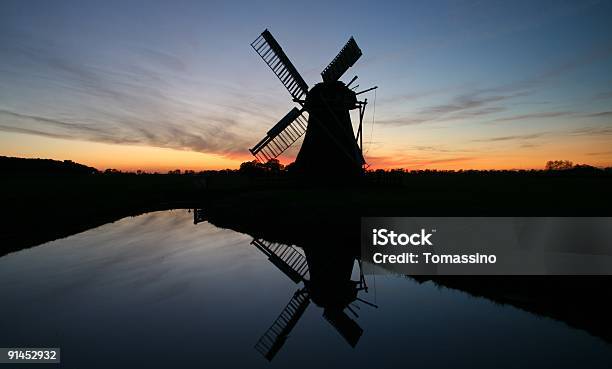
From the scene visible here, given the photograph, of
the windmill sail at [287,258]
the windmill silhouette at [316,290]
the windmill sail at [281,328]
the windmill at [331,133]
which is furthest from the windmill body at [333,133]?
the windmill sail at [281,328]

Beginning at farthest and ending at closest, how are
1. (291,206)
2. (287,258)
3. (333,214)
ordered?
(291,206) → (333,214) → (287,258)

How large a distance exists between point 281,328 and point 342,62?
27.1 m

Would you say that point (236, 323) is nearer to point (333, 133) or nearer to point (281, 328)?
point (281, 328)

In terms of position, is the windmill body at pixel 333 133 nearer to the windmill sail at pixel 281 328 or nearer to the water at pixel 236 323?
the water at pixel 236 323

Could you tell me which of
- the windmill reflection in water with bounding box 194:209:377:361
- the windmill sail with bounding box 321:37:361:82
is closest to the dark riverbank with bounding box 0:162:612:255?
the windmill reflection in water with bounding box 194:209:377:361

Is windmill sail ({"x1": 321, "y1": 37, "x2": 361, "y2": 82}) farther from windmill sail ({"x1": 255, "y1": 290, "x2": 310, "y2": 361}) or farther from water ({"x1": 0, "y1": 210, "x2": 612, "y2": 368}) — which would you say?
windmill sail ({"x1": 255, "y1": 290, "x2": 310, "y2": 361})

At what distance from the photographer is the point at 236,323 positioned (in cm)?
811

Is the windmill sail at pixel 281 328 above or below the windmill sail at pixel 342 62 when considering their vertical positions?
below

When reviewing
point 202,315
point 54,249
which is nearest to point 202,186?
point 54,249

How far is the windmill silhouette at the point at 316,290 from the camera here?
7.34 m

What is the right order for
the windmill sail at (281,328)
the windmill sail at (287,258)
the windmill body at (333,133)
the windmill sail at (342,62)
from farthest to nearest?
the windmill sail at (342,62) < the windmill body at (333,133) < the windmill sail at (287,258) < the windmill sail at (281,328)

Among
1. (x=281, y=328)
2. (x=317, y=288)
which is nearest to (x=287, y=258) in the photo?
(x=317, y=288)

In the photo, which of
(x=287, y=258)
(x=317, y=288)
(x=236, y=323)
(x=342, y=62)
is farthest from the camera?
(x=342, y=62)

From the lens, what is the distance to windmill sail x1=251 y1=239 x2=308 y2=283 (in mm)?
11906
